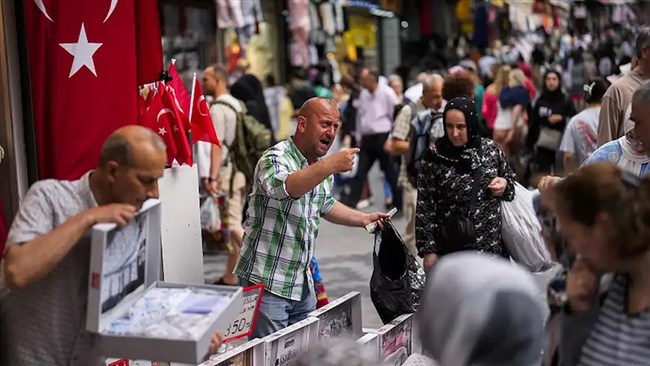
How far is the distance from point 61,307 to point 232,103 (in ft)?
17.9

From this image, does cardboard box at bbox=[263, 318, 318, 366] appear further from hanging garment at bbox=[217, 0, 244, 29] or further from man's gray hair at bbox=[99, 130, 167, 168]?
hanging garment at bbox=[217, 0, 244, 29]

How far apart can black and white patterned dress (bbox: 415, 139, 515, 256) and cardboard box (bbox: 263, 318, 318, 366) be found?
953 mm

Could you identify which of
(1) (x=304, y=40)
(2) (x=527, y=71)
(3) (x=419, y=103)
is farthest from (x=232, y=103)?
(2) (x=527, y=71)

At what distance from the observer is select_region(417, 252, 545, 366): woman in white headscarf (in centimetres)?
248

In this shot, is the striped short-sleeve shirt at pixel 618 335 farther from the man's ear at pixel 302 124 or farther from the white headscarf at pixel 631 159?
the man's ear at pixel 302 124

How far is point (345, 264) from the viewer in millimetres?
9797

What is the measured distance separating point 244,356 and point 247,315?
0.52 metres

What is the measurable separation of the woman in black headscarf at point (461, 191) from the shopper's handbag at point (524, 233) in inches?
1.7

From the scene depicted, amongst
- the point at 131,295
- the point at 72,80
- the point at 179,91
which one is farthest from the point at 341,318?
the point at 131,295

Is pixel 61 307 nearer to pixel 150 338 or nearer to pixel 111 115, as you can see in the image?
pixel 150 338

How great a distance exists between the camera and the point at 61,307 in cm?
320

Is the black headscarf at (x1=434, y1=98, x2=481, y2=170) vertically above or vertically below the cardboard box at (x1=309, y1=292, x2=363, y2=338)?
above

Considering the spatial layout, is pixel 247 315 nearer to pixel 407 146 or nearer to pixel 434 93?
pixel 434 93

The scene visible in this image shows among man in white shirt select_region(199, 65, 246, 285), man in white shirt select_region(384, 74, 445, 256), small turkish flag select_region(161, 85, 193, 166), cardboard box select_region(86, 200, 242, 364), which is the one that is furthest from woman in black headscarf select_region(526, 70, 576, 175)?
cardboard box select_region(86, 200, 242, 364)
